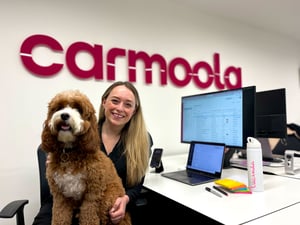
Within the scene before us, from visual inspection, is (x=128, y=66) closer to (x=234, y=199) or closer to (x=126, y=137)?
(x=126, y=137)

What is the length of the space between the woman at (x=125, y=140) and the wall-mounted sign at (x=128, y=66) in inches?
28.5

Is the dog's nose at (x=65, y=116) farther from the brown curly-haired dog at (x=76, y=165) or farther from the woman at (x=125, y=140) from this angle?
the woman at (x=125, y=140)

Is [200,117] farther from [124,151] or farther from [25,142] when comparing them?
[25,142]

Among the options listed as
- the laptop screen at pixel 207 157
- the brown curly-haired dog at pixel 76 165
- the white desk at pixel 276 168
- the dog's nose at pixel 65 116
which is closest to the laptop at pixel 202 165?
the laptop screen at pixel 207 157

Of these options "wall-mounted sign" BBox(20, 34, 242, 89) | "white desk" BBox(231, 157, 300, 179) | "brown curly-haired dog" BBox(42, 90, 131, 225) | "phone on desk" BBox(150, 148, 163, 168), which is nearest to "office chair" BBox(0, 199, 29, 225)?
"brown curly-haired dog" BBox(42, 90, 131, 225)

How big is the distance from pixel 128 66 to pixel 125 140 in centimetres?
108

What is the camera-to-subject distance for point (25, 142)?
1.87m

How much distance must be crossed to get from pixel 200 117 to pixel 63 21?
4.65 feet

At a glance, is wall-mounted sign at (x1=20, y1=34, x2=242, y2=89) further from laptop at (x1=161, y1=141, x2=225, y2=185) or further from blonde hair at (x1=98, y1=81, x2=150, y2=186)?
laptop at (x1=161, y1=141, x2=225, y2=185)

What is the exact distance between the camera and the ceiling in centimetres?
277

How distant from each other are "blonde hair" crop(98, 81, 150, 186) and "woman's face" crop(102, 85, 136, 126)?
1.7 inches

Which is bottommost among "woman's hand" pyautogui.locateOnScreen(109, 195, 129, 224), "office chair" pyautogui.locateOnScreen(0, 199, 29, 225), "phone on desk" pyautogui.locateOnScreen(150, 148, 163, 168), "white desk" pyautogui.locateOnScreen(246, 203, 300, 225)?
"office chair" pyautogui.locateOnScreen(0, 199, 29, 225)

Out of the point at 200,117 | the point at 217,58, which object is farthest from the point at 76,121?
the point at 217,58

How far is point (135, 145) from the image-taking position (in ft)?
4.57
